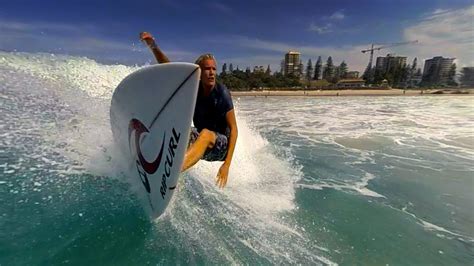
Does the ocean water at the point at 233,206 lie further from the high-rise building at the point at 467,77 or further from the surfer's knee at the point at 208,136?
the high-rise building at the point at 467,77

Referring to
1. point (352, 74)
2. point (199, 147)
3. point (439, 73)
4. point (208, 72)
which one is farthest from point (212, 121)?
point (352, 74)

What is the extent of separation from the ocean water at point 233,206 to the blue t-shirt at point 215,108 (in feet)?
3.69

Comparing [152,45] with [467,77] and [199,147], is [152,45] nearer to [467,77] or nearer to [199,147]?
[199,147]

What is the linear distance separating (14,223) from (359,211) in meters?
4.52

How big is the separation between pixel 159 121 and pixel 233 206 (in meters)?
Result: 1.63

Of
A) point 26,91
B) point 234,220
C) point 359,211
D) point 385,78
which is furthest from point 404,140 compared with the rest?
point 385,78

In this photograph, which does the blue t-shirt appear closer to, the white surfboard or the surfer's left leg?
the surfer's left leg

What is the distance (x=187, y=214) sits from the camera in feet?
12.5

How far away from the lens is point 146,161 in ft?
12.6

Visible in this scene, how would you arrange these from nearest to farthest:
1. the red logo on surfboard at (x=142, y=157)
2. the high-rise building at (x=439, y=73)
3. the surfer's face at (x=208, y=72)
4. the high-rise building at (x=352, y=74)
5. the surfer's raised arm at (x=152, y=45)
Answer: the red logo on surfboard at (x=142, y=157) < the surfer's face at (x=208, y=72) < the surfer's raised arm at (x=152, y=45) < the high-rise building at (x=439, y=73) < the high-rise building at (x=352, y=74)

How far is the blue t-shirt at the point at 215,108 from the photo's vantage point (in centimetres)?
389

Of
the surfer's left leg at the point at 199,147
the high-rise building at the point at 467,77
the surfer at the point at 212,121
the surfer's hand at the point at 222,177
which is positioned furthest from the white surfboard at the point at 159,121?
the high-rise building at the point at 467,77

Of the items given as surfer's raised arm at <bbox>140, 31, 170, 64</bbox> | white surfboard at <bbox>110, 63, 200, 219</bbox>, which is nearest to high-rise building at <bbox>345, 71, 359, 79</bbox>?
surfer's raised arm at <bbox>140, 31, 170, 64</bbox>

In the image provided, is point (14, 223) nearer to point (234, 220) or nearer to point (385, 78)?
point (234, 220)
